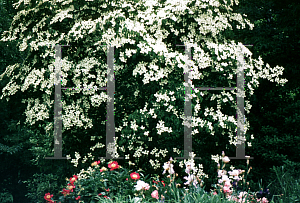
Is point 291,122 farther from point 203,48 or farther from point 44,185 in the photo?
Answer: point 44,185

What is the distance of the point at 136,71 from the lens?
361cm

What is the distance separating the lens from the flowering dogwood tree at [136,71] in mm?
3666

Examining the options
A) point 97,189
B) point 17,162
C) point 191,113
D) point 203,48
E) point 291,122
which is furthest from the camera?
point 17,162

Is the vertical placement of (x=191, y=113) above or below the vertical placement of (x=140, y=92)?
below

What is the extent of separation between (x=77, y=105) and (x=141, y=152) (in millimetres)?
1093

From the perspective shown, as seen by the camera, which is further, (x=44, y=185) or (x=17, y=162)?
(x=17, y=162)

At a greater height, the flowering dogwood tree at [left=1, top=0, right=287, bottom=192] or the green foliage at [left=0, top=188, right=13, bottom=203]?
the flowering dogwood tree at [left=1, top=0, right=287, bottom=192]

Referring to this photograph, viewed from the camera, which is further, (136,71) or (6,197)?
(6,197)

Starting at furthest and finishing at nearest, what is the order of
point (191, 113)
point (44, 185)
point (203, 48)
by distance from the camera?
point (44, 185), point (203, 48), point (191, 113)

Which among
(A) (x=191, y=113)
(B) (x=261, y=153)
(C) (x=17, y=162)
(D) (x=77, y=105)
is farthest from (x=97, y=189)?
(C) (x=17, y=162)

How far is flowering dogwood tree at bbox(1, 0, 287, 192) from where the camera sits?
3.67 meters

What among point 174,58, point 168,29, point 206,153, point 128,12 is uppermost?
point 128,12

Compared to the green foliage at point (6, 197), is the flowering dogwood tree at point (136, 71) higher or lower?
higher

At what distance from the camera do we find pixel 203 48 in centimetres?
402
